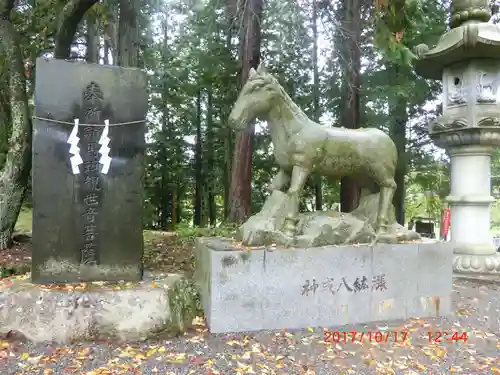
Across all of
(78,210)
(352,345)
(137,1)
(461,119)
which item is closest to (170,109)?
(137,1)

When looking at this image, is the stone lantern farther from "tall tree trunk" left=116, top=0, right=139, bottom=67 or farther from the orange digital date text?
"tall tree trunk" left=116, top=0, right=139, bottom=67

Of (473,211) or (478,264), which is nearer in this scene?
(478,264)

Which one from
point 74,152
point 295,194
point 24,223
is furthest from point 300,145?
point 24,223

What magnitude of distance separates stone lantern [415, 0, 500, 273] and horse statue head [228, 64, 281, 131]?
384 cm

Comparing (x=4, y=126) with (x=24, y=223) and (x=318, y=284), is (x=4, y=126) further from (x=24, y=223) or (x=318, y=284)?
(x=318, y=284)

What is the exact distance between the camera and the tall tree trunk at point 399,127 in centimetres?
1083

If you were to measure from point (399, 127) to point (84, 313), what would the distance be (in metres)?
10.1

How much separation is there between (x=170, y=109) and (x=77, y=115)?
1149 centimetres

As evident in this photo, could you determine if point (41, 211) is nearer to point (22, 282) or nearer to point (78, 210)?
point (78, 210)

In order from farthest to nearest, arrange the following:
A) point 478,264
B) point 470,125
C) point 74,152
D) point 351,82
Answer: point 351,82
point 478,264
point 470,125
point 74,152

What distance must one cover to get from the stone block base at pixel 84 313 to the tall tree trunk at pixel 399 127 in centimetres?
829

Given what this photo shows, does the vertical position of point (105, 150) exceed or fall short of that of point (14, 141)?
it falls short

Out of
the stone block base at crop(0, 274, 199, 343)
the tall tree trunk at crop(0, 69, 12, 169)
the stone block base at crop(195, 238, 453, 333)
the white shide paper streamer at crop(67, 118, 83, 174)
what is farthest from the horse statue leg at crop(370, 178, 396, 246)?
the tall tree trunk at crop(0, 69, 12, 169)

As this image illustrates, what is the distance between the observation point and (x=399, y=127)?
11797 mm
